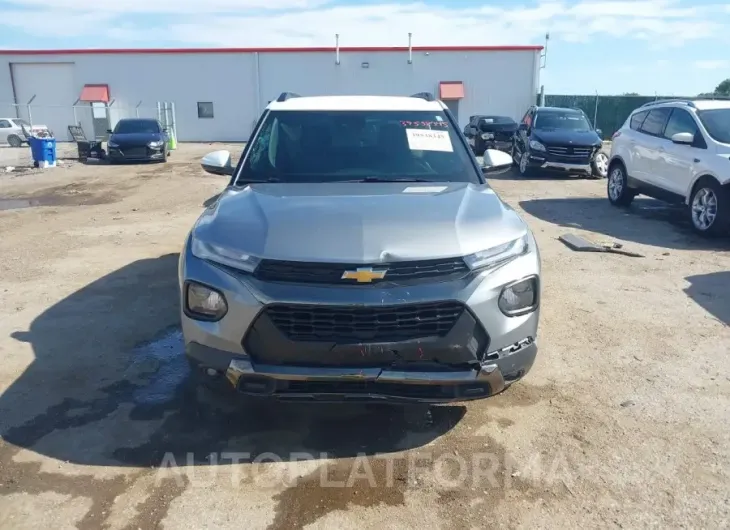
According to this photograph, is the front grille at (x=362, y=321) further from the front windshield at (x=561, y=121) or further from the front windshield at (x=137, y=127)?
the front windshield at (x=137, y=127)

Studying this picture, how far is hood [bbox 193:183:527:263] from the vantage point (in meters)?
3.29

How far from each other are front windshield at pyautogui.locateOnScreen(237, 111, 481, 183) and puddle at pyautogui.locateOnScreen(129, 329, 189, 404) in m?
1.40

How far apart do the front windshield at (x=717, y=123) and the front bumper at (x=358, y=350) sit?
7.40m

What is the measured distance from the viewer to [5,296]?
20.5 feet

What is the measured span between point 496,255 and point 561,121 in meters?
14.8

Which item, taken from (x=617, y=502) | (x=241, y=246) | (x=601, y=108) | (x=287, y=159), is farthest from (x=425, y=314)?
(x=601, y=108)

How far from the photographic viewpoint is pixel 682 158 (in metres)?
9.52

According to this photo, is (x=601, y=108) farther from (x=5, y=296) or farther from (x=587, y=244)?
(x=5, y=296)

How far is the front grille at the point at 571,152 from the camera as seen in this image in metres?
15.8

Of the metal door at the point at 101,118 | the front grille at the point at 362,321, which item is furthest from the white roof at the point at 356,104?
the metal door at the point at 101,118

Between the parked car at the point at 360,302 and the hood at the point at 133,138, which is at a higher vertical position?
the parked car at the point at 360,302

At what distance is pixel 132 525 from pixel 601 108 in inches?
1333

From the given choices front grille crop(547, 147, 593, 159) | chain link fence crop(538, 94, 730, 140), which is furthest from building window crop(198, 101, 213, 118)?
front grille crop(547, 147, 593, 159)

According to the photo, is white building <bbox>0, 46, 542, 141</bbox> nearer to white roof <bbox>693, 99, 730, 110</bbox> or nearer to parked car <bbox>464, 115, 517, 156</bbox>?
parked car <bbox>464, 115, 517, 156</bbox>
